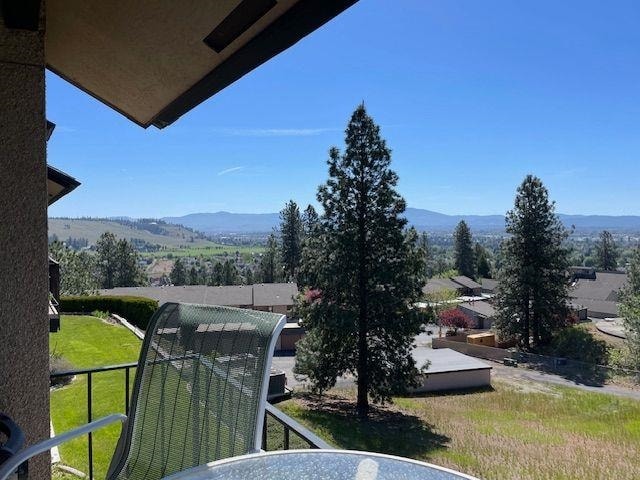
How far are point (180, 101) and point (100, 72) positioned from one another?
39 cm

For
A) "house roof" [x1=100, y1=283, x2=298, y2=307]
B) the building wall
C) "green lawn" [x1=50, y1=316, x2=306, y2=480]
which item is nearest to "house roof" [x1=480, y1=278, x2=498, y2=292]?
"house roof" [x1=100, y1=283, x2=298, y2=307]

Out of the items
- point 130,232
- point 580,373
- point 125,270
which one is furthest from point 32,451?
point 130,232

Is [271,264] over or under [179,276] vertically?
over

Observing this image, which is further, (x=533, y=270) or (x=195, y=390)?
(x=533, y=270)

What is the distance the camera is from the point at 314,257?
1393 centimetres

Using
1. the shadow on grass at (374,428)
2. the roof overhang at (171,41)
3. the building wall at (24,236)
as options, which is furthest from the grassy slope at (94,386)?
the shadow on grass at (374,428)

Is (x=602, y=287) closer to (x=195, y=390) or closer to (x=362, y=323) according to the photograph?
(x=362, y=323)

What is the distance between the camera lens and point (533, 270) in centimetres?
2184

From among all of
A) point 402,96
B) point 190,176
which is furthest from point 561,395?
point 190,176

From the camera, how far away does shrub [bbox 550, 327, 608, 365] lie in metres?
20.6

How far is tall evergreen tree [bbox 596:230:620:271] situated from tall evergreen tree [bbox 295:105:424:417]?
48.5 metres

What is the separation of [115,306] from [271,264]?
78.6 ft

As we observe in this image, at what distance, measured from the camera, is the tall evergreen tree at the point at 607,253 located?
52.6 meters

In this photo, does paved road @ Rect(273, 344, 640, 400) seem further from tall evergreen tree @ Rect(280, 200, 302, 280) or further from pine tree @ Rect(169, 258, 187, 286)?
pine tree @ Rect(169, 258, 187, 286)
